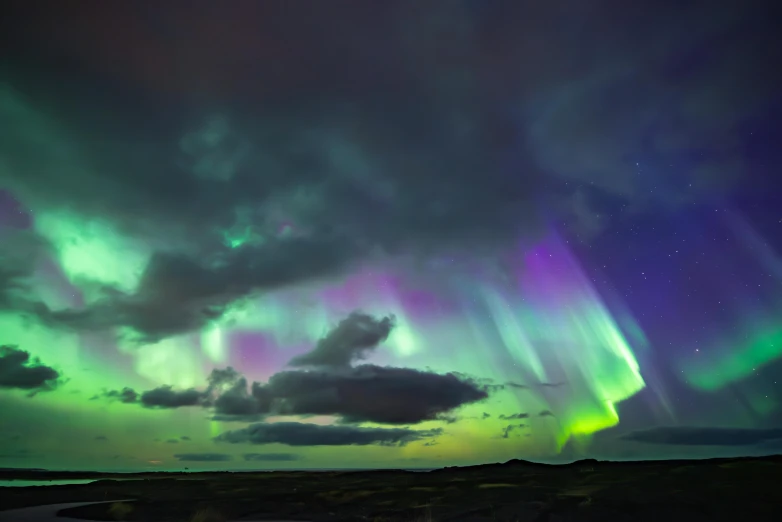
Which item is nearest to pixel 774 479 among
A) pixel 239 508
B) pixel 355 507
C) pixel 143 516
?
pixel 355 507

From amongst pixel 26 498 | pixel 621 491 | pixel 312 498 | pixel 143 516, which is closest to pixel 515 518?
pixel 621 491

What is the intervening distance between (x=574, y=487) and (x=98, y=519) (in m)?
50.4

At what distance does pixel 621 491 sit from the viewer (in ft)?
179

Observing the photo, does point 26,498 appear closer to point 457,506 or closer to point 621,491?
point 457,506

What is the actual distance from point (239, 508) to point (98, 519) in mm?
13844

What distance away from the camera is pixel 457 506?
5294cm

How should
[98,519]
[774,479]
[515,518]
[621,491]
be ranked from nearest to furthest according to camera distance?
[515,518] < [98,519] < [621,491] < [774,479]

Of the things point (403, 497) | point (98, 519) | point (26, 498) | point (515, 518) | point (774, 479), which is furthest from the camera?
point (26, 498)

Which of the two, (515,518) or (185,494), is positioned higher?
(185,494)

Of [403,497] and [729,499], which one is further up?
[403,497]

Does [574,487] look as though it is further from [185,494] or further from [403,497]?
[185,494]

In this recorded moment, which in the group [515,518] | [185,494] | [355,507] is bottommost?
[515,518]

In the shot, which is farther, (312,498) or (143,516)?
(312,498)

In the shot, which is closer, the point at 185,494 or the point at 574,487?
the point at 574,487
